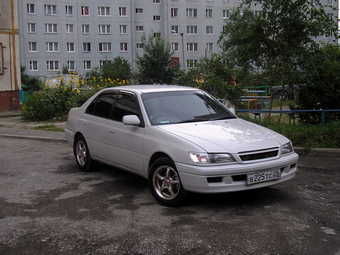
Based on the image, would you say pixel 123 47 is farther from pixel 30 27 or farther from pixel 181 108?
pixel 181 108

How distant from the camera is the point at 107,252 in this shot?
149 inches

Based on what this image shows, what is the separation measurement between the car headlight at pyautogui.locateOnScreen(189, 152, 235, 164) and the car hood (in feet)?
0.20

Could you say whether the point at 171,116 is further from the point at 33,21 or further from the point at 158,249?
the point at 33,21

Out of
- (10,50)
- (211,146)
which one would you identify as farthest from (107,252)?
(10,50)

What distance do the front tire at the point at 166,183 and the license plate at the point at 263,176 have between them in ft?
2.72

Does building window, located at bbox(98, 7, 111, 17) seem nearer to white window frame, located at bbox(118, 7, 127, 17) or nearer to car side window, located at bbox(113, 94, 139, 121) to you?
white window frame, located at bbox(118, 7, 127, 17)

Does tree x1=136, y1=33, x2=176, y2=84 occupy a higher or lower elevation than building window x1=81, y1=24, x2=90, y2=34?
lower

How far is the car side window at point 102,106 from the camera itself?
672 cm

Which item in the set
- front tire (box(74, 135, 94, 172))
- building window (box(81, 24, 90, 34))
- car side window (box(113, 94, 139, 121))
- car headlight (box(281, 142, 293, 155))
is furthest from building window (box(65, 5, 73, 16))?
car headlight (box(281, 142, 293, 155))

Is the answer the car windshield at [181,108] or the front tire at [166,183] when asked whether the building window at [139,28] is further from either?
the front tire at [166,183]

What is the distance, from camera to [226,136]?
203 inches

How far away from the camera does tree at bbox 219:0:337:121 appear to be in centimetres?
1065

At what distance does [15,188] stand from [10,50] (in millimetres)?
19825

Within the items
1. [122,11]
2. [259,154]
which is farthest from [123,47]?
[259,154]
